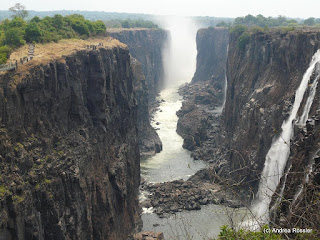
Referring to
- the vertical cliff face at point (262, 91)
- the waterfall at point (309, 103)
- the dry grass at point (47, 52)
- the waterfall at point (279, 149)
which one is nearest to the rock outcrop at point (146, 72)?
the vertical cliff face at point (262, 91)

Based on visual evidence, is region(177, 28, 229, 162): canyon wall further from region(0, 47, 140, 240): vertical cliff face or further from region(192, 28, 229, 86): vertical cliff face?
region(0, 47, 140, 240): vertical cliff face

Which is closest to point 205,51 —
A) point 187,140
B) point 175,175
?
point 187,140

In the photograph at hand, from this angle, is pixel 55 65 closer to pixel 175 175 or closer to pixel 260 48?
pixel 175 175

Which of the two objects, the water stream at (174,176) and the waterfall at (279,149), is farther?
the waterfall at (279,149)

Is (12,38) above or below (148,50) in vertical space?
above

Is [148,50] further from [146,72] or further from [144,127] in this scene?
[144,127]

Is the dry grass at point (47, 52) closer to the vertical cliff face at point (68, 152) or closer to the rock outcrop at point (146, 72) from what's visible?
the vertical cliff face at point (68, 152)

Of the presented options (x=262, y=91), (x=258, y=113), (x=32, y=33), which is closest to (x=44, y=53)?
(x=32, y=33)
